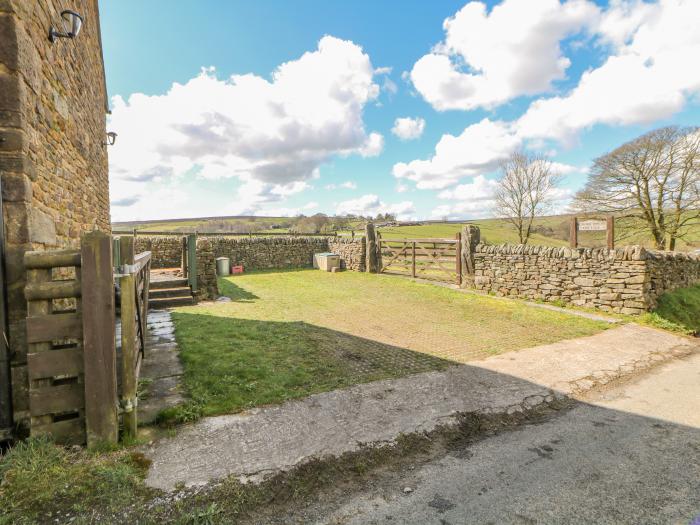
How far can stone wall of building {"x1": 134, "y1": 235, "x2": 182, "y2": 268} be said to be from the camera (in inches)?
605

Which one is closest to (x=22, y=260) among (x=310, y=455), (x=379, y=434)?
(x=310, y=455)

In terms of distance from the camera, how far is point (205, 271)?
10.3 meters

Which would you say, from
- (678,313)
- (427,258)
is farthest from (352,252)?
(678,313)

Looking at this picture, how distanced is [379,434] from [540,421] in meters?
1.75

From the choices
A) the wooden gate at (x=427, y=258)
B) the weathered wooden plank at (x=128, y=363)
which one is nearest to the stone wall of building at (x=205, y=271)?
the weathered wooden plank at (x=128, y=363)

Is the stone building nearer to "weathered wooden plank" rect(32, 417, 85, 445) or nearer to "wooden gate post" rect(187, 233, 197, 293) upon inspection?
"weathered wooden plank" rect(32, 417, 85, 445)

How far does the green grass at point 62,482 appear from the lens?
7.09 ft

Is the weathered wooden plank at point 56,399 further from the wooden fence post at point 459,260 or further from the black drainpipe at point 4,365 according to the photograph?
the wooden fence post at point 459,260

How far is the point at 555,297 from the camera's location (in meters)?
9.59

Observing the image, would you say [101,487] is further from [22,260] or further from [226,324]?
[226,324]

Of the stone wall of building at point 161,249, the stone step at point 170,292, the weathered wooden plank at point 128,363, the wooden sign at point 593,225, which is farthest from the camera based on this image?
the stone wall of building at point 161,249

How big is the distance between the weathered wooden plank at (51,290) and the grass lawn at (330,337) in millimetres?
1489

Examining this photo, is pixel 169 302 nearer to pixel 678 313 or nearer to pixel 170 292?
pixel 170 292

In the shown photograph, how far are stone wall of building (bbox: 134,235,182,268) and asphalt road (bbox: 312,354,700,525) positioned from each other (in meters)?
15.9
